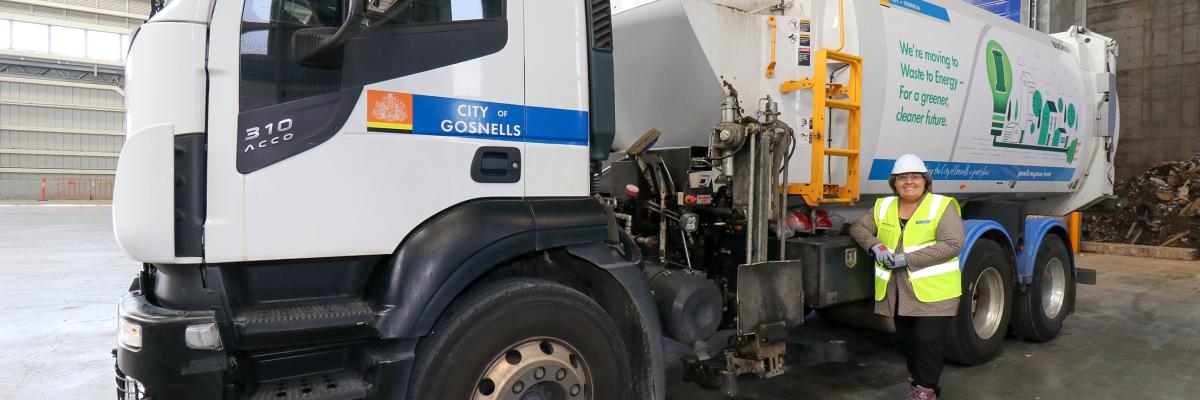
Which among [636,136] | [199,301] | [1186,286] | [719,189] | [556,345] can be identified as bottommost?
[1186,286]

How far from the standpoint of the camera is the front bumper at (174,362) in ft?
6.66

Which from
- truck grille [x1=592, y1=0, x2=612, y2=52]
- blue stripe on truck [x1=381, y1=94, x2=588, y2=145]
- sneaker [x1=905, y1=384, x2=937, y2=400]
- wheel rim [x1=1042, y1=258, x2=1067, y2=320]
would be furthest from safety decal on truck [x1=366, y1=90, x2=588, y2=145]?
wheel rim [x1=1042, y1=258, x2=1067, y2=320]

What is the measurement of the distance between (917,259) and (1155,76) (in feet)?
46.7

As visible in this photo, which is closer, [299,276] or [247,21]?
[247,21]

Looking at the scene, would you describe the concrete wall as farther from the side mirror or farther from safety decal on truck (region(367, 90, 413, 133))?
the side mirror

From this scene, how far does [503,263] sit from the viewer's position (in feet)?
8.64

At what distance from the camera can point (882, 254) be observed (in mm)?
3787

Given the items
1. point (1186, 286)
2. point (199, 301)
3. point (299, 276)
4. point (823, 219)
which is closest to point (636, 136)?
point (823, 219)

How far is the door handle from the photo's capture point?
2488 mm

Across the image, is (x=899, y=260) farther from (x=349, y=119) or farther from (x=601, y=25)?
(x=349, y=119)

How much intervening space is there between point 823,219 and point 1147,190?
1227cm

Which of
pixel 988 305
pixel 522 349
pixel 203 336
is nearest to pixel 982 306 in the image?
pixel 988 305

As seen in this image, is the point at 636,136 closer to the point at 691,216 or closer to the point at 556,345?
the point at 691,216

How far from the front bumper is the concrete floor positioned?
260cm
